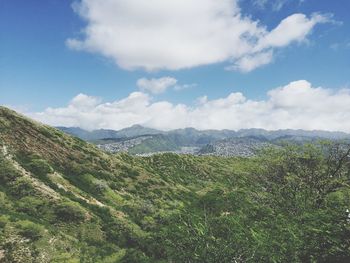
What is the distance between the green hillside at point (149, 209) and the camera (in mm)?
24250

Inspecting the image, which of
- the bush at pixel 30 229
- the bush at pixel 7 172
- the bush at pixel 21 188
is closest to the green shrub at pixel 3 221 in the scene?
the bush at pixel 30 229

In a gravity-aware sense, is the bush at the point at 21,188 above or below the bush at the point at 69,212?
above

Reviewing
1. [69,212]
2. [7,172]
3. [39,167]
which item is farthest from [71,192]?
[7,172]

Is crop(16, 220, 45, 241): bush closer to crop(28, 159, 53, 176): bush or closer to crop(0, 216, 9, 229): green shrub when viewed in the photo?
crop(0, 216, 9, 229): green shrub

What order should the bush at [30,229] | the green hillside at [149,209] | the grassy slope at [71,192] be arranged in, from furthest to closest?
the grassy slope at [71,192] < the bush at [30,229] < the green hillside at [149,209]

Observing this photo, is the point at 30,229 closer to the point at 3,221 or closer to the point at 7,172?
the point at 3,221

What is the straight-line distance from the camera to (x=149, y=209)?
141 ft

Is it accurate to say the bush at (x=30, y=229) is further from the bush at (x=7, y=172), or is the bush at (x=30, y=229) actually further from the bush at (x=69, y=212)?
the bush at (x=7, y=172)

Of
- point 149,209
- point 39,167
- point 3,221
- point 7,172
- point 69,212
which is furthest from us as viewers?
point 149,209

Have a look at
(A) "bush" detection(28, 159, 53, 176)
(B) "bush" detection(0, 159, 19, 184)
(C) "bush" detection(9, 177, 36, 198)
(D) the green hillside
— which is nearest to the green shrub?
(D) the green hillside

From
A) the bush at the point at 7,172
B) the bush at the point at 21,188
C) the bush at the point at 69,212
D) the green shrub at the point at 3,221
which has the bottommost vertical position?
the bush at the point at 69,212

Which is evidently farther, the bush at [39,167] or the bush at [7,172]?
the bush at [39,167]

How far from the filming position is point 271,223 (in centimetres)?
2769

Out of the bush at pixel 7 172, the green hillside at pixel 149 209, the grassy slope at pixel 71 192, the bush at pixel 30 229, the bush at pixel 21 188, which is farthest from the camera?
the bush at pixel 7 172
